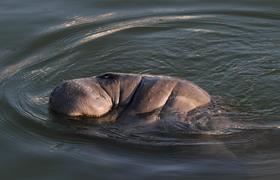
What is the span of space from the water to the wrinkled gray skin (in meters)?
0.26

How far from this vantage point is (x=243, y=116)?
7.48m

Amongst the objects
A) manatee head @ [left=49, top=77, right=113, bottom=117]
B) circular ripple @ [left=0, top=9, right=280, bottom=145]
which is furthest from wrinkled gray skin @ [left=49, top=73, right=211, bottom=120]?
circular ripple @ [left=0, top=9, right=280, bottom=145]

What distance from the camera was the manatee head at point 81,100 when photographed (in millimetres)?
7215

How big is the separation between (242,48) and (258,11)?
5.63 feet

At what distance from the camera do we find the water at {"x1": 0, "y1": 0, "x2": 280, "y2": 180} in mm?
6570

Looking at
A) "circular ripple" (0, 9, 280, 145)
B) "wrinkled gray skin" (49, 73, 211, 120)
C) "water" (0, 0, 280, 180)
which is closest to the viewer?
"water" (0, 0, 280, 180)

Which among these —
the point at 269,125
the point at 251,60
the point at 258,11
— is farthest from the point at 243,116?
the point at 258,11

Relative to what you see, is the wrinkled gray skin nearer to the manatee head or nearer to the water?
the manatee head

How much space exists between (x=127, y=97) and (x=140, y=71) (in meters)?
1.66

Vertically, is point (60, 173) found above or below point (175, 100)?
below

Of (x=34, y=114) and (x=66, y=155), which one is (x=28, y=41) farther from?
(x=66, y=155)

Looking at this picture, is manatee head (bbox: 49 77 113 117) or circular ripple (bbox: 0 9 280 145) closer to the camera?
manatee head (bbox: 49 77 113 117)

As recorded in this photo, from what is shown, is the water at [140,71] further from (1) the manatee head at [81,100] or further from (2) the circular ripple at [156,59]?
(1) the manatee head at [81,100]

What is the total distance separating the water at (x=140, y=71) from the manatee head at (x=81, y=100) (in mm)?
208
